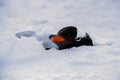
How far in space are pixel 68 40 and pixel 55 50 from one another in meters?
0.27

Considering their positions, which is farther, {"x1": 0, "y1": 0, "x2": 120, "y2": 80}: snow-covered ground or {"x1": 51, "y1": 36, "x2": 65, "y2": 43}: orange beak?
{"x1": 51, "y1": 36, "x2": 65, "y2": 43}: orange beak

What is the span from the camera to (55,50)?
4.99 meters

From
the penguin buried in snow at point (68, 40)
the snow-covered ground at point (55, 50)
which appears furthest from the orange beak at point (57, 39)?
the snow-covered ground at point (55, 50)

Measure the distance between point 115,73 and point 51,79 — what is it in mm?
825

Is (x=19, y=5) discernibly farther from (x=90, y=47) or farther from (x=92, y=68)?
(x=92, y=68)

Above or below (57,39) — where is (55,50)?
below

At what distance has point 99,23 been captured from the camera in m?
6.37

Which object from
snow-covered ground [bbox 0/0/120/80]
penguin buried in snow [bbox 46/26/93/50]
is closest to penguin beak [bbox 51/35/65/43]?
penguin buried in snow [bbox 46/26/93/50]

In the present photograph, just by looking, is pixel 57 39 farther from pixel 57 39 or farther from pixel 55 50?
pixel 55 50

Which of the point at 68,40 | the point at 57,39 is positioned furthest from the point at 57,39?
the point at 68,40

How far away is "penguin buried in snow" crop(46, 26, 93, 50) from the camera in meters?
5.02

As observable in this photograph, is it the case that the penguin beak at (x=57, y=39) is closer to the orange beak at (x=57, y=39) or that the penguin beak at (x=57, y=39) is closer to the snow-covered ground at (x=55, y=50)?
the orange beak at (x=57, y=39)

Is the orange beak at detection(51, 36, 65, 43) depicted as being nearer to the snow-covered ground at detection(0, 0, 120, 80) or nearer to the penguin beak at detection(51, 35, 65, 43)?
the penguin beak at detection(51, 35, 65, 43)

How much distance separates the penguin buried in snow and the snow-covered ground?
0.10 metres
